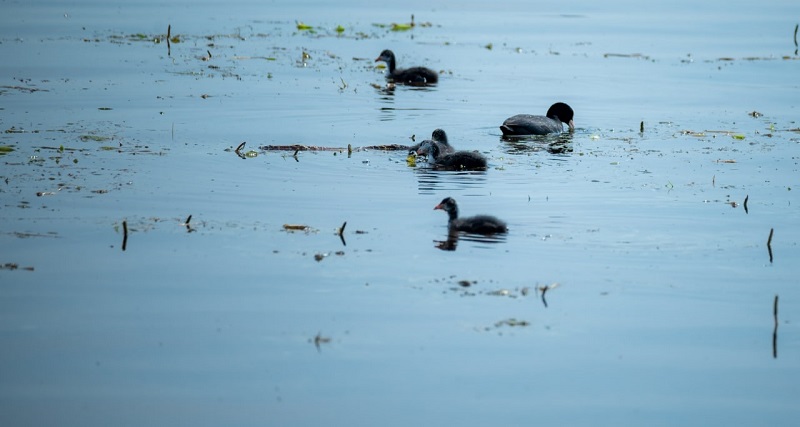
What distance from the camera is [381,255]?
11.1 m

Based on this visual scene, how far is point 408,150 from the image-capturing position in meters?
16.5

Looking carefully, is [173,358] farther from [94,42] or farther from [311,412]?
[94,42]

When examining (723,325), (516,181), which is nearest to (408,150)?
(516,181)

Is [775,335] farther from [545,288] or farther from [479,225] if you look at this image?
[479,225]

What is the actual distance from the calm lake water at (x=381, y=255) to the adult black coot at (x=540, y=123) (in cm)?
31

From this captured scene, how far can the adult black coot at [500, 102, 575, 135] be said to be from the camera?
18.3 metres

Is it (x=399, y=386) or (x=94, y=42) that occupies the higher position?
(x=94, y=42)

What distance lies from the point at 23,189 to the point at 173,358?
16.8ft

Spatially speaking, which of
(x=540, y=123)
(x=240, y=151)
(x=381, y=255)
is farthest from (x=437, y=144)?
(x=381, y=255)

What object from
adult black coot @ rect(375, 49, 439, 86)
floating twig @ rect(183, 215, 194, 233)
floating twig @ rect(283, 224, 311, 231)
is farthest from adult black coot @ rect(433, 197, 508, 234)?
adult black coot @ rect(375, 49, 439, 86)

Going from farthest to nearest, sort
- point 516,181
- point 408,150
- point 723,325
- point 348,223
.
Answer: point 408,150 → point 516,181 → point 348,223 → point 723,325

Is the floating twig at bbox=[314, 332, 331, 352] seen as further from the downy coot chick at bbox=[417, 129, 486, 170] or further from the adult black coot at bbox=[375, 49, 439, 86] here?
the adult black coot at bbox=[375, 49, 439, 86]

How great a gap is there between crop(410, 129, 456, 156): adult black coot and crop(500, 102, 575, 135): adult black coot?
168 centimetres

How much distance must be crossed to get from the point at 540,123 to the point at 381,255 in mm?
7959
